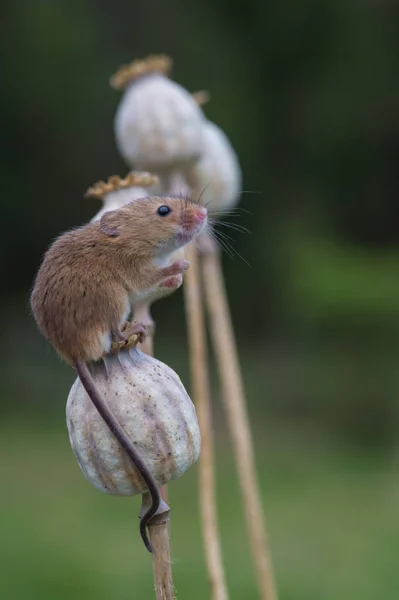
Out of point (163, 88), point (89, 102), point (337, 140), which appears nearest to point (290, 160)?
point (337, 140)

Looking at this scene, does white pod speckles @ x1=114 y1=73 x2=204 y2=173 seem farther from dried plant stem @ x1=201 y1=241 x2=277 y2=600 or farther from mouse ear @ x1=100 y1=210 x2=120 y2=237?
mouse ear @ x1=100 y1=210 x2=120 y2=237

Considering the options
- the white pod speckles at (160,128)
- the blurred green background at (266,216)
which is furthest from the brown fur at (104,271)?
the blurred green background at (266,216)

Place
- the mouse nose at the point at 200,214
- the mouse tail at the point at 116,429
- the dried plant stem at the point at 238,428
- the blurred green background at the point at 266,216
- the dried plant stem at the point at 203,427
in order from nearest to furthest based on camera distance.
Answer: the mouse tail at the point at 116,429, the mouse nose at the point at 200,214, the dried plant stem at the point at 203,427, the dried plant stem at the point at 238,428, the blurred green background at the point at 266,216

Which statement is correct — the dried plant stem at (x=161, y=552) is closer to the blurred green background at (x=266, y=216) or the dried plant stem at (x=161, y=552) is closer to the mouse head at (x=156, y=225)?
the mouse head at (x=156, y=225)

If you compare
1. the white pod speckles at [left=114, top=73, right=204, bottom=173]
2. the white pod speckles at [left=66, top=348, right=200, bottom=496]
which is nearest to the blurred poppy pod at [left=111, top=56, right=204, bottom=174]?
the white pod speckles at [left=114, top=73, right=204, bottom=173]

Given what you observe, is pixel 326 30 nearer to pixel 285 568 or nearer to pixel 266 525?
pixel 266 525

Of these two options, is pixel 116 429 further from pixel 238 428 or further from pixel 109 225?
pixel 238 428
